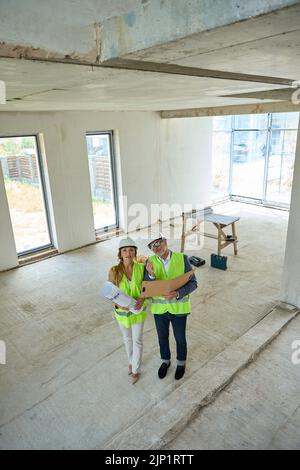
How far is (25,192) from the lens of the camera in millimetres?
5797

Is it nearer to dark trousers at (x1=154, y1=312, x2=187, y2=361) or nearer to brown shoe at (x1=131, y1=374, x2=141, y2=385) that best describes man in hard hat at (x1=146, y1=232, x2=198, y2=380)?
dark trousers at (x1=154, y1=312, x2=187, y2=361)

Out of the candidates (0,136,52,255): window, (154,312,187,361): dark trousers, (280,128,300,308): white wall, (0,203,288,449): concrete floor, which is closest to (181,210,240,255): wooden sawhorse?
(0,203,288,449): concrete floor

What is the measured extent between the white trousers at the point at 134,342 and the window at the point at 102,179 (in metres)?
4.26

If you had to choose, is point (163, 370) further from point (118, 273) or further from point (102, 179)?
point (102, 179)

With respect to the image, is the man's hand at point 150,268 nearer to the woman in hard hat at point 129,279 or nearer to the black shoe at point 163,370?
the woman in hard hat at point 129,279

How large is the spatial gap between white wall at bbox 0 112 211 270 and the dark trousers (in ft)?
12.1

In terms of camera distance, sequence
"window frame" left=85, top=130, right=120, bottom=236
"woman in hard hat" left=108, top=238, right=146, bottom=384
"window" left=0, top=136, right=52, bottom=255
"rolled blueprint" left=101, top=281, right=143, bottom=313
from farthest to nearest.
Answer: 1. "window frame" left=85, top=130, right=120, bottom=236
2. "window" left=0, top=136, right=52, bottom=255
3. "woman in hard hat" left=108, top=238, right=146, bottom=384
4. "rolled blueprint" left=101, top=281, right=143, bottom=313

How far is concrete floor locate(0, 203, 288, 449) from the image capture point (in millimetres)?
2686

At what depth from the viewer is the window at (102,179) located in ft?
21.8

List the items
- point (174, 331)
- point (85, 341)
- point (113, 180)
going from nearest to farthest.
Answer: point (174, 331), point (85, 341), point (113, 180)

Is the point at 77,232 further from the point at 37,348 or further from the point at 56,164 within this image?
the point at 37,348

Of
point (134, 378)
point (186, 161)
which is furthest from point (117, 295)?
point (186, 161)

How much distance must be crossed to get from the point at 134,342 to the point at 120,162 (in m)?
4.69

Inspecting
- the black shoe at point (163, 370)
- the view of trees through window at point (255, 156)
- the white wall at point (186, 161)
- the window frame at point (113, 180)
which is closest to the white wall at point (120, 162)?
the white wall at point (186, 161)
